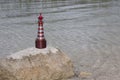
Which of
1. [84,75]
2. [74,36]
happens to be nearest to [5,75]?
[84,75]

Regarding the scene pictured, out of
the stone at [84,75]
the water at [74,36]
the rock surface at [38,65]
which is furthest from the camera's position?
the water at [74,36]

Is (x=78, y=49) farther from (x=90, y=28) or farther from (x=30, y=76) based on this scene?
(x=90, y=28)

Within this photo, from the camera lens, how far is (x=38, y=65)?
22.5 ft

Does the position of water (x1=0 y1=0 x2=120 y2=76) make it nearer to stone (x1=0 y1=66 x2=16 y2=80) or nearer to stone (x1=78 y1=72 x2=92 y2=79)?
stone (x1=78 y1=72 x2=92 y2=79)

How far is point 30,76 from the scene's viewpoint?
6.89 meters

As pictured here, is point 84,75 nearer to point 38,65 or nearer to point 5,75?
point 38,65

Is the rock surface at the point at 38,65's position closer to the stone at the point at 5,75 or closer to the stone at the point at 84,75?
the stone at the point at 5,75

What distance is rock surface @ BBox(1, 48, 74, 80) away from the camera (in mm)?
6773

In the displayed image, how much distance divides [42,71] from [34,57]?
1.15 ft

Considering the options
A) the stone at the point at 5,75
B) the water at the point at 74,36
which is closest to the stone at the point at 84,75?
the water at the point at 74,36

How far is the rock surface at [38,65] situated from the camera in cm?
677

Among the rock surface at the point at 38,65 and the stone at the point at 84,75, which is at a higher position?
the rock surface at the point at 38,65

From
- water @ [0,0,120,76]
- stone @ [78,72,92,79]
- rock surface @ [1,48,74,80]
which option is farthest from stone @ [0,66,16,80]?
water @ [0,0,120,76]

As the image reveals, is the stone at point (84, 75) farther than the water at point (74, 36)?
No
